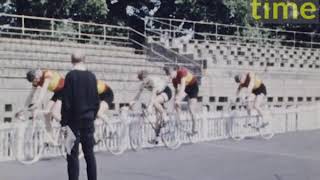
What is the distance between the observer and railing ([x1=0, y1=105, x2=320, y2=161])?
42.0 feet

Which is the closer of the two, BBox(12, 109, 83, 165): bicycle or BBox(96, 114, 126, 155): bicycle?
BBox(12, 109, 83, 165): bicycle

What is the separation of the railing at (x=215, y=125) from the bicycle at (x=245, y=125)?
0.29 ft

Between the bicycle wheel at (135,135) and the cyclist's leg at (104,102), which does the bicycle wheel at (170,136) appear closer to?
the bicycle wheel at (135,135)

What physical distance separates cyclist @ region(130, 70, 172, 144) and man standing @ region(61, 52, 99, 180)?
5704 mm

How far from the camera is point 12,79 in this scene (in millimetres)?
19047

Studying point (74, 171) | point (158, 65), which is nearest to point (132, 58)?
point (158, 65)

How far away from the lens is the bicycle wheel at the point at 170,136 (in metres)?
15.6

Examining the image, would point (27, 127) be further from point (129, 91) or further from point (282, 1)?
point (282, 1)

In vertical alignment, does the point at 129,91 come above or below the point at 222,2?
below

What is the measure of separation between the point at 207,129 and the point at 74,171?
9221 millimetres

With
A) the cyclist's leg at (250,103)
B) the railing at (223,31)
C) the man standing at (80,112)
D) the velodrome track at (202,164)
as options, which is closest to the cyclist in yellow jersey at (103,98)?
the velodrome track at (202,164)

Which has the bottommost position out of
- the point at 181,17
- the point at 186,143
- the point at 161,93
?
the point at 186,143

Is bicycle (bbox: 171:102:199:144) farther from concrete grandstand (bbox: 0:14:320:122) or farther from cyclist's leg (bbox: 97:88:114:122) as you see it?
concrete grandstand (bbox: 0:14:320:122)

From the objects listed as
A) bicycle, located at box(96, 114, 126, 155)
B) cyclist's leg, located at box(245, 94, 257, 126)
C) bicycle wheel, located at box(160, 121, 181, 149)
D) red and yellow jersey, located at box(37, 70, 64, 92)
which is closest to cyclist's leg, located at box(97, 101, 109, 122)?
bicycle, located at box(96, 114, 126, 155)
